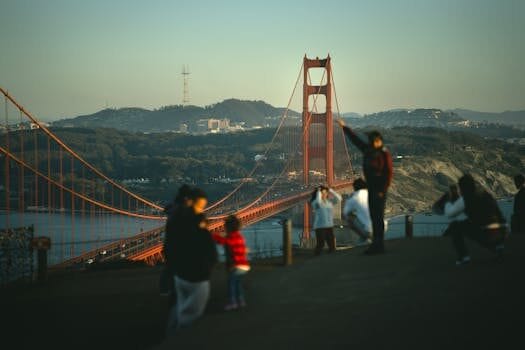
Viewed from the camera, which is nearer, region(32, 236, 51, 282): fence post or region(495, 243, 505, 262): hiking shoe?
region(495, 243, 505, 262): hiking shoe

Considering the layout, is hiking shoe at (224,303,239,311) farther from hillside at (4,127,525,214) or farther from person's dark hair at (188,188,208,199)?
hillside at (4,127,525,214)

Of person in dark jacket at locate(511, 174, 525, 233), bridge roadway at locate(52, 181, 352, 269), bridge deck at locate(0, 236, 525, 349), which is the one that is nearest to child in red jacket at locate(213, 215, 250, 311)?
bridge deck at locate(0, 236, 525, 349)

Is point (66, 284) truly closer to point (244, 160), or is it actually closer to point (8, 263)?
point (8, 263)

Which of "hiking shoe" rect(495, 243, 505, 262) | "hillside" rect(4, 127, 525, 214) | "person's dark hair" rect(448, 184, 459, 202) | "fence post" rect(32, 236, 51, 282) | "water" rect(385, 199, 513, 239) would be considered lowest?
"water" rect(385, 199, 513, 239)

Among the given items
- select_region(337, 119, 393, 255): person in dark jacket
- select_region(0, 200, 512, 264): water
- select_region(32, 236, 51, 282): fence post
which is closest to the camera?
select_region(337, 119, 393, 255): person in dark jacket

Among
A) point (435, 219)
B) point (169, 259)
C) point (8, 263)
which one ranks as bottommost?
point (435, 219)

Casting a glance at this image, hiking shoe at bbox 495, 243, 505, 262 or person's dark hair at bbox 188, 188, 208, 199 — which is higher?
person's dark hair at bbox 188, 188, 208, 199

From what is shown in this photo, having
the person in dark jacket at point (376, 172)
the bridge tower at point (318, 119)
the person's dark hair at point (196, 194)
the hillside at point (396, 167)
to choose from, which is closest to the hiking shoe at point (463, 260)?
the person in dark jacket at point (376, 172)

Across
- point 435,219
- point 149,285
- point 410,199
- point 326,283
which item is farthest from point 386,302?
point 410,199
